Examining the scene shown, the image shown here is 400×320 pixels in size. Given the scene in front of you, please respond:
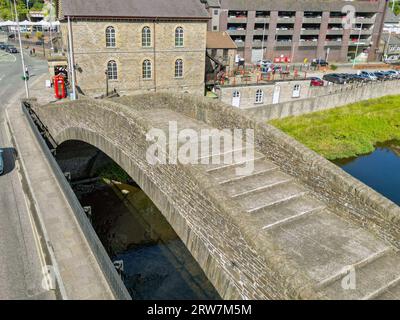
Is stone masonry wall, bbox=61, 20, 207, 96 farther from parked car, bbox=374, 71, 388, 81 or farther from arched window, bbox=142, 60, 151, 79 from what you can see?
parked car, bbox=374, 71, 388, 81

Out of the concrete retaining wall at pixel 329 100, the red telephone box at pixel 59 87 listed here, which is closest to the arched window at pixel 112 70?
the red telephone box at pixel 59 87

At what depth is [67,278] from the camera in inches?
404

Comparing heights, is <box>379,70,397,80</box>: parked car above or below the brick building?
below

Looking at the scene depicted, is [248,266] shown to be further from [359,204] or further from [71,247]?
[71,247]

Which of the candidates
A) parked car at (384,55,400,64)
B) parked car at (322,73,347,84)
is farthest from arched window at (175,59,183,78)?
parked car at (384,55,400,64)

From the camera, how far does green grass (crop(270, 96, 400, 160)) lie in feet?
105

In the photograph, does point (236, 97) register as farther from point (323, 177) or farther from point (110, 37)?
point (323, 177)

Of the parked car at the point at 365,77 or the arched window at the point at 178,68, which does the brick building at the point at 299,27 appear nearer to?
the parked car at the point at 365,77

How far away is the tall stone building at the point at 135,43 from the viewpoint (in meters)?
33.4

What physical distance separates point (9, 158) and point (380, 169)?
89.8 ft

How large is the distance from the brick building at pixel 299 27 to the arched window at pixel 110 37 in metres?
31.9

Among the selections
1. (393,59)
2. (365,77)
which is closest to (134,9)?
(365,77)

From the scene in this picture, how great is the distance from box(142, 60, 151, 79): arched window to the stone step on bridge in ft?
77.4

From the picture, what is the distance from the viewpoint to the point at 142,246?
19.6 metres
